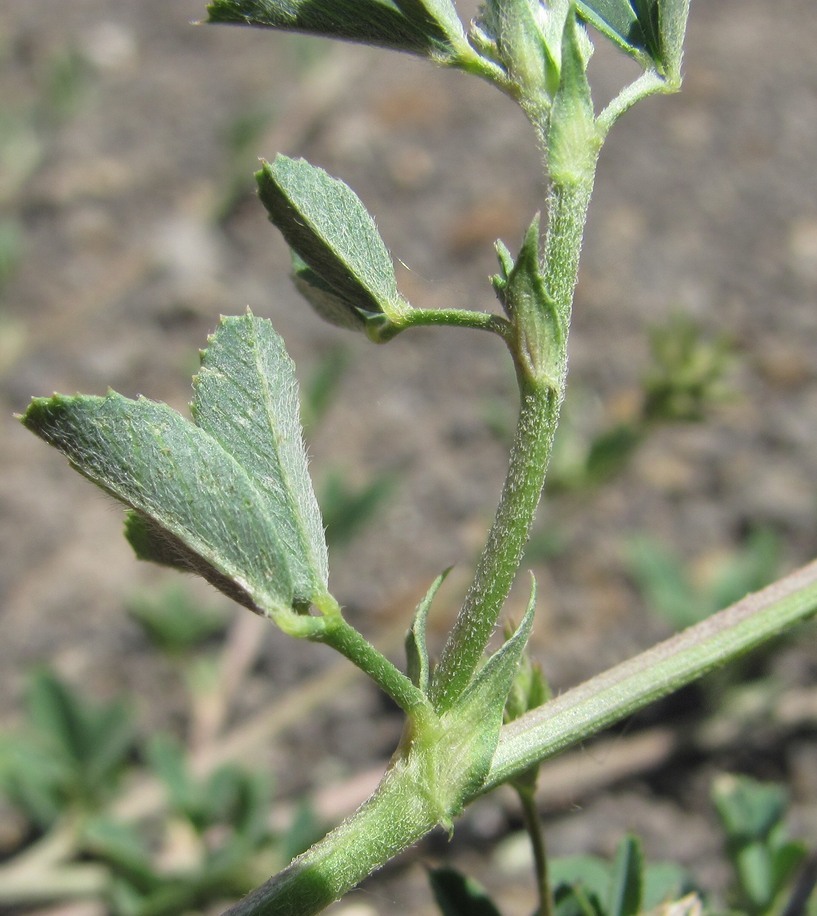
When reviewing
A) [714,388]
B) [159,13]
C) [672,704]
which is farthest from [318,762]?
[159,13]

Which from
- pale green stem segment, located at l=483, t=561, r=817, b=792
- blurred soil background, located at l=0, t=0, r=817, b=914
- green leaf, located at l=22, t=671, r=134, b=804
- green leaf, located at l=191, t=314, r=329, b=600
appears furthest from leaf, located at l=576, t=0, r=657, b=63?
green leaf, located at l=22, t=671, r=134, b=804

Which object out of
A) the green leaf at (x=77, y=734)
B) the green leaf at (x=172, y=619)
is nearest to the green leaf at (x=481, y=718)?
the green leaf at (x=77, y=734)

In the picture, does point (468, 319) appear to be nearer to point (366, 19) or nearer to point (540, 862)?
point (366, 19)

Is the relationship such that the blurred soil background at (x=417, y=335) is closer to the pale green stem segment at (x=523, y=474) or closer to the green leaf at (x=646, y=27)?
the pale green stem segment at (x=523, y=474)

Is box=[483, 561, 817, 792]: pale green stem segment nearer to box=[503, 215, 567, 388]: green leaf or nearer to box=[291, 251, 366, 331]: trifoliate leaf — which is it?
box=[503, 215, 567, 388]: green leaf

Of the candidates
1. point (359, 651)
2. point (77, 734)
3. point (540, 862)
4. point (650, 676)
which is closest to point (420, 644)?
point (359, 651)
